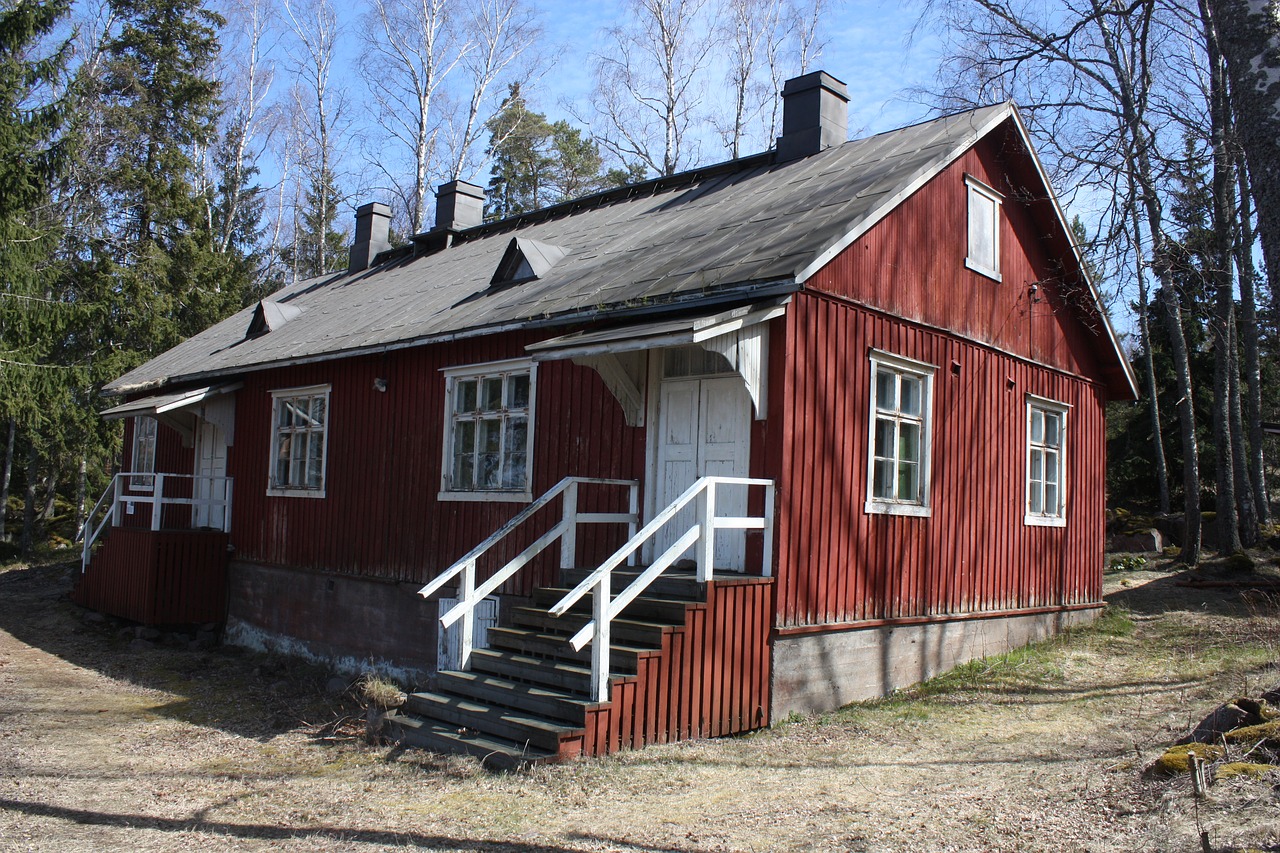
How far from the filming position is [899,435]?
10.3 meters

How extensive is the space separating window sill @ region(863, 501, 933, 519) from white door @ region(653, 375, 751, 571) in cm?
134

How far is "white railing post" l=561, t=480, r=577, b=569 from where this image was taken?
9.59 m

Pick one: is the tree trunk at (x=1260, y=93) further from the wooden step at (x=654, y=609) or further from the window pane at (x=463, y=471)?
the window pane at (x=463, y=471)

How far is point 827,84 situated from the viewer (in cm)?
1365

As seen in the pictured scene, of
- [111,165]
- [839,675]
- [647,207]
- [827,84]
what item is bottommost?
[839,675]

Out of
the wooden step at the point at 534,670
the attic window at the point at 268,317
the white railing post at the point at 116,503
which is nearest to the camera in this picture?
the wooden step at the point at 534,670

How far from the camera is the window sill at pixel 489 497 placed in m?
11.2

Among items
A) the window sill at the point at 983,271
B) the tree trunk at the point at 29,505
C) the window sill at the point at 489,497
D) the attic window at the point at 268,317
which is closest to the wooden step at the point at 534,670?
the window sill at the point at 489,497

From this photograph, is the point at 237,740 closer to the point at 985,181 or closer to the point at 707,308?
the point at 707,308

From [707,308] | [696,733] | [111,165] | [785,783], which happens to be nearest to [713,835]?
[785,783]

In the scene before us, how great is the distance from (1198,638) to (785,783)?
7594 mm

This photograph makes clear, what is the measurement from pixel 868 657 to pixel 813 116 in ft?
24.0

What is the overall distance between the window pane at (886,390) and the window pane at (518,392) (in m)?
3.69

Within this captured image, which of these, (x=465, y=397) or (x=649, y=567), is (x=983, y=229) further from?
(x=649, y=567)
